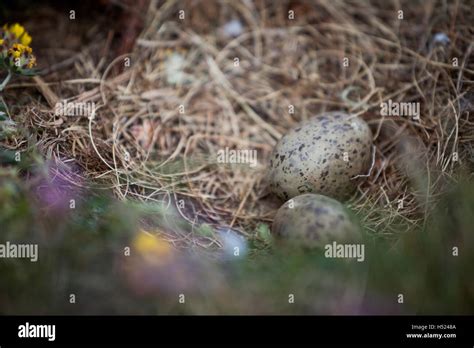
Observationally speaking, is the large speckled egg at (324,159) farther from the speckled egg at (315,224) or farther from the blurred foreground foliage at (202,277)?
the blurred foreground foliage at (202,277)

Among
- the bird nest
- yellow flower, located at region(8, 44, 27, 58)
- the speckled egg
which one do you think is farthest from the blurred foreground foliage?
yellow flower, located at region(8, 44, 27, 58)

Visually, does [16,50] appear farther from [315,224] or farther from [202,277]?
[315,224]

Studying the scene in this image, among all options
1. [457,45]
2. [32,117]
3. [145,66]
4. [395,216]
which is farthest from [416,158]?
[32,117]

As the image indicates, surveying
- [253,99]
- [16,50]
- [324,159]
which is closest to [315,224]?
[324,159]

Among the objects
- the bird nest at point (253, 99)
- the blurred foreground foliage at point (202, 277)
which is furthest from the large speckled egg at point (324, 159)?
the blurred foreground foliage at point (202, 277)

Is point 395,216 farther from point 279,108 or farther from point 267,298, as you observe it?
point 279,108
